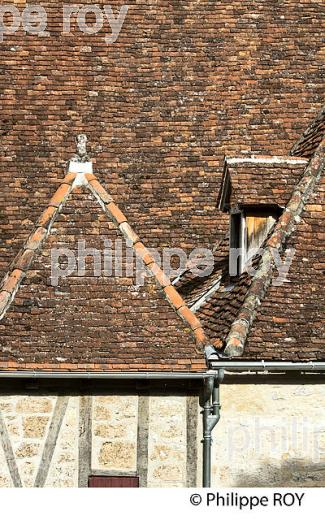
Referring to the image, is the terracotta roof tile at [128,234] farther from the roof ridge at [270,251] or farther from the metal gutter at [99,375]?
the metal gutter at [99,375]

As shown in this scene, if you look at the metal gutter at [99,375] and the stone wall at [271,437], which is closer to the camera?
the metal gutter at [99,375]

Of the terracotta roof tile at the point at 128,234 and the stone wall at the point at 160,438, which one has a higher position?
the terracotta roof tile at the point at 128,234

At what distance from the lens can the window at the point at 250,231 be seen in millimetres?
13289

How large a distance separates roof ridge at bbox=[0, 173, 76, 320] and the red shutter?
6.57 feet

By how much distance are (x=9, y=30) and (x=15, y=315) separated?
20.5 feet

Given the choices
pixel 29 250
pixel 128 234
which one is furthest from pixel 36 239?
pixel 128 234

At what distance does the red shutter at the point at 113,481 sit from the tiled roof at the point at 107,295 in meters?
1.21

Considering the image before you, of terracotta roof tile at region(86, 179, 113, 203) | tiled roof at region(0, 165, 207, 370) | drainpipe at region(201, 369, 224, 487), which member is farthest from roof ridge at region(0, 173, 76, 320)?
drainpipe at region(201, 369, 224, 487)

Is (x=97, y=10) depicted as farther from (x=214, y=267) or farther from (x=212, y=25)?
(x=214, y=267)

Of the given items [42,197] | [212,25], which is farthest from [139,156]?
[212,25]

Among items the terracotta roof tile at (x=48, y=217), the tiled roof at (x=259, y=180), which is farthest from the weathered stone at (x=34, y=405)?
the tiled roof at (x=259, y=180)

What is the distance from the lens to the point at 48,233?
12.8 m

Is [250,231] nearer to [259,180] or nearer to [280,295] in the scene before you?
[259,180]

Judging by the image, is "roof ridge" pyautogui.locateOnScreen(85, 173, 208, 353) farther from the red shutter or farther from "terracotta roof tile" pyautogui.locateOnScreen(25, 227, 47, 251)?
the red shutter
